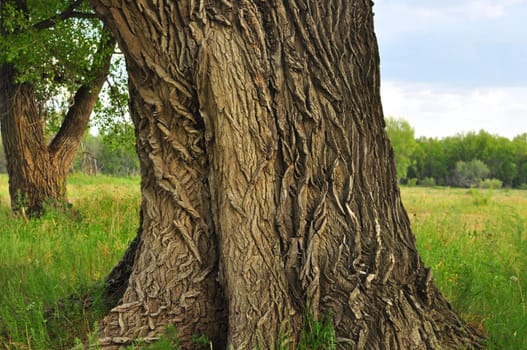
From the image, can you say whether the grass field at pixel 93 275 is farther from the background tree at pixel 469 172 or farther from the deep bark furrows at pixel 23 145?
the background tree at pixel 469 172

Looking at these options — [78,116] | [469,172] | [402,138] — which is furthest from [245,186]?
[469,172]

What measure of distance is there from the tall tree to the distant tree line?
230 feet

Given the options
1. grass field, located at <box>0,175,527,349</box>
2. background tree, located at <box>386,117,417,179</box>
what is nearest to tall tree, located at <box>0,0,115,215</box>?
grass field, located at <box>0,175,527,349</box>

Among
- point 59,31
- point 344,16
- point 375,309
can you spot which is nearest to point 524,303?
point 375,309

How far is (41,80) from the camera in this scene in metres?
9.15

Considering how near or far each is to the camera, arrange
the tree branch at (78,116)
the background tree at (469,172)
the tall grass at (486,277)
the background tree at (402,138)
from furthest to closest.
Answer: the background tree at (469,172) < the background tree at (402,138) < the tree branch at (78,116) < the tall grass at (486,277)

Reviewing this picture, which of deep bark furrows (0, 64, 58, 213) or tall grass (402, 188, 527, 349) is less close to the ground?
deep bark furrows (0, 64, 58, 213)

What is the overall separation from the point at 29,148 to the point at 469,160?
83426 mm

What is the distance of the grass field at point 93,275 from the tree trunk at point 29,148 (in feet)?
2.62

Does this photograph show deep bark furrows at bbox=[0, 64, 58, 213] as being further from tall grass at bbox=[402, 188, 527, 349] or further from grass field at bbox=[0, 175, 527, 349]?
tall grass at bbox=[402, 188, 527, 349]

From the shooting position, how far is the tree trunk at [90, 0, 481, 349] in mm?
2920

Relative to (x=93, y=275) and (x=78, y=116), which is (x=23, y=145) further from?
(x=93, y=275)

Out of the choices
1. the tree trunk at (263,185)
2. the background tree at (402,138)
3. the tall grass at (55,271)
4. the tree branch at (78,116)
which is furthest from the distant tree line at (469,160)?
the tree trunk at (263,185)

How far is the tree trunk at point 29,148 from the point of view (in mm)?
8594
